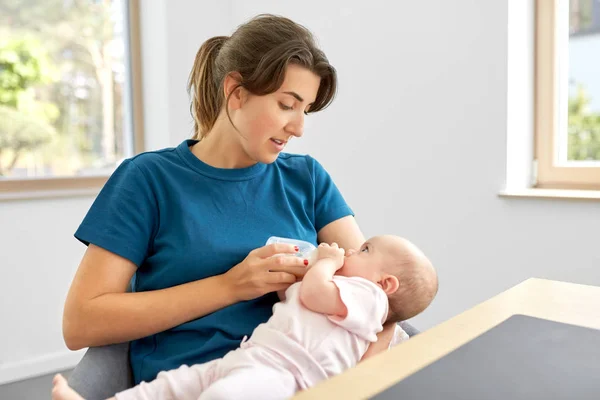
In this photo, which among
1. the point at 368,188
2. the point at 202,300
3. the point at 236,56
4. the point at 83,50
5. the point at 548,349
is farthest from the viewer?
the point at 83,50

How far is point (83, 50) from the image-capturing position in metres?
3.21

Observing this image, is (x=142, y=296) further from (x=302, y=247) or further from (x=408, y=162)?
(x=408, y=162)

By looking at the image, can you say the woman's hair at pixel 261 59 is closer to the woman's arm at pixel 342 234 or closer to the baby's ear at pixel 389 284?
the woman's arm at pixel 342 234

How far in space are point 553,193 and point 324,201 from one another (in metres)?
1.15

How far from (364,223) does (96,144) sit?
153 centimetres

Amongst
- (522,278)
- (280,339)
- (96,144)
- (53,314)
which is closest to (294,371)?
(280,339)

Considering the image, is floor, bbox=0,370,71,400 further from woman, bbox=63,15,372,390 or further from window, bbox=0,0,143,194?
woman, bbox=63,15,372,390

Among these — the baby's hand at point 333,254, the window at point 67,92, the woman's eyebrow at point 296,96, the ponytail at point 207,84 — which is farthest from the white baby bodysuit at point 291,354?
the window at point 67,92

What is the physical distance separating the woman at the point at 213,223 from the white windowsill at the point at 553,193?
1.07 meters

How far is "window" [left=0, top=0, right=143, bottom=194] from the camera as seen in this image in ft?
9.78

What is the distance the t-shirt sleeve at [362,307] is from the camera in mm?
1129

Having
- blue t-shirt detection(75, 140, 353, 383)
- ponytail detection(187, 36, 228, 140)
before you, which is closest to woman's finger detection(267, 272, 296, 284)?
blue t-shirt detection(75, 140, 353, 383)

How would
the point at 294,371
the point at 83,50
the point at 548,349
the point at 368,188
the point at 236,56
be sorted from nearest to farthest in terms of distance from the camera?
the point at 548,349 < the point at 294,371 < the point at 236,56 < the point at 368,188 < the point at 83,50

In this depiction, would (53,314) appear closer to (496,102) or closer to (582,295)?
(496,102)
